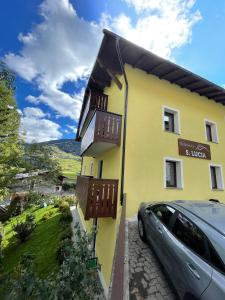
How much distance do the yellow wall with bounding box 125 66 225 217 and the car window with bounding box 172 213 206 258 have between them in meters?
3.31

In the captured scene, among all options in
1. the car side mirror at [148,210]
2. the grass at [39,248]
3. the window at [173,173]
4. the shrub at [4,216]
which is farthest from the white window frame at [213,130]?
the shrub at [4,216]

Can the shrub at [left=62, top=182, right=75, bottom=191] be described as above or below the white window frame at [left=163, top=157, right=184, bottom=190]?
below

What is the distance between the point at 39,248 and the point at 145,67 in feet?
48.0

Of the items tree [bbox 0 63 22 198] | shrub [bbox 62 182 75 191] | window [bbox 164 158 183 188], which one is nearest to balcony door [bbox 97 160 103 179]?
window [bbox 164 158 183 188]

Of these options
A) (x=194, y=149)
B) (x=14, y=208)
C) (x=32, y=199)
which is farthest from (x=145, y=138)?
(x=32, y=199)

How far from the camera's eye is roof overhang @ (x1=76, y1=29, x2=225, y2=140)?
739 centimetres

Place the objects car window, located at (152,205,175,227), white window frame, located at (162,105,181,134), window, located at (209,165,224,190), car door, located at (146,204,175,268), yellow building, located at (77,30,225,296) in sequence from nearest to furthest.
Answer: car door, located at (146,204,175,268)
car window, located at (152,205,175,227)
yellow building, located at (77,30,225,296)
white window frame, located at (162,105,181,134)
window, located at (209,165,224,190)

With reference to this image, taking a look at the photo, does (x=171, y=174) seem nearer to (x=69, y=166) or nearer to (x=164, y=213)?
(x=164, y=213)

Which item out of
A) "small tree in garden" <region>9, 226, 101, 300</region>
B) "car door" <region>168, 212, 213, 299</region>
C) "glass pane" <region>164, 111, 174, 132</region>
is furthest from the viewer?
"glass pane" <region>164, 111, 174, 132</region>

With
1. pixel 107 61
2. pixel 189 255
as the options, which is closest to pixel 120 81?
pixel 107 61

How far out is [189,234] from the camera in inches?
121

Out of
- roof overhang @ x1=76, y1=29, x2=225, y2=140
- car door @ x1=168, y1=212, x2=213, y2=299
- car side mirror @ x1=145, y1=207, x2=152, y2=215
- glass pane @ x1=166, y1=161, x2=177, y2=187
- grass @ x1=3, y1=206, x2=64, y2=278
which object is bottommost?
grass @ x1=3, y1=206, x2=64, y2=278

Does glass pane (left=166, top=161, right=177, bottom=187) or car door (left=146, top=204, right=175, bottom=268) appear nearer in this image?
car door (left=146, top=204, right=175, bottom=268)

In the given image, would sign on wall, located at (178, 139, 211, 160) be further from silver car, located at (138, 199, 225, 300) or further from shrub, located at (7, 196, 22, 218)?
shrub, located at (7, 196, 22, 218)
